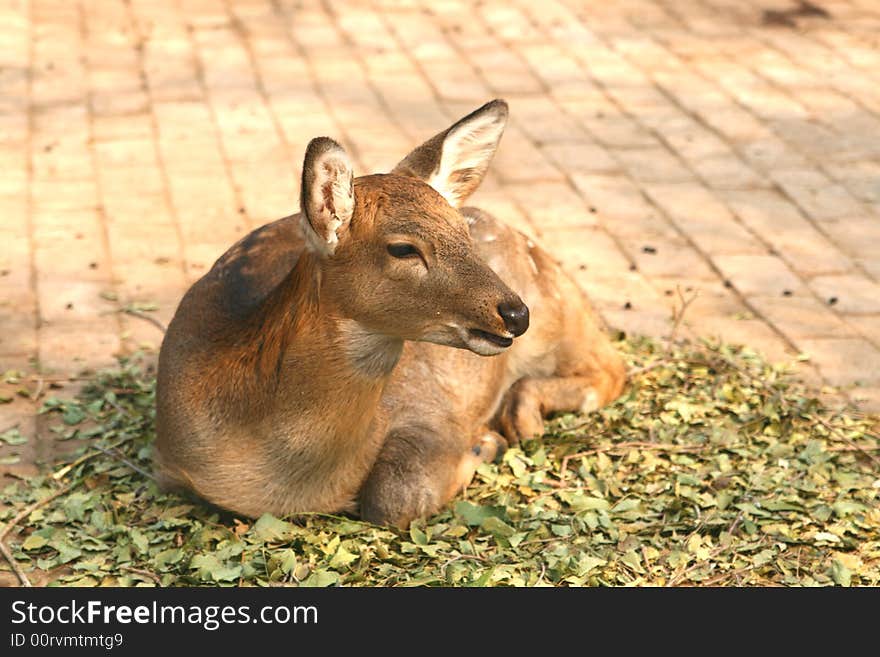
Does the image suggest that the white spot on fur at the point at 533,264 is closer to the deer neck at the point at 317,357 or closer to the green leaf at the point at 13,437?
the deer neck at the point at 317,357

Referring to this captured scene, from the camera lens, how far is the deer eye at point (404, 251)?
4520mm

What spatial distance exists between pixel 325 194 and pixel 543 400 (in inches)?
83.0

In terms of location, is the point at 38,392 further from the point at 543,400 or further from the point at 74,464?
the point at 543,400

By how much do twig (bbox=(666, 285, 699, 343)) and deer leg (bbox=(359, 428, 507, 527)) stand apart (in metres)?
1.80

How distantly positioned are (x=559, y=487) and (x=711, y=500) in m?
0.61

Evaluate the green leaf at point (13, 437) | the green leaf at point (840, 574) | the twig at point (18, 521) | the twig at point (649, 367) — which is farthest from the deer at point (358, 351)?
the green leaf at point (840, 574)

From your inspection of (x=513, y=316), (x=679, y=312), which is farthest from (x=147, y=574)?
(x=679, y=312)

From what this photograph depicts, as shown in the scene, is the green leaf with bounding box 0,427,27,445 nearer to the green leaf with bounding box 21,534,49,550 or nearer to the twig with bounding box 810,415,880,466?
the green leaf with bounding box 21,534,49,550

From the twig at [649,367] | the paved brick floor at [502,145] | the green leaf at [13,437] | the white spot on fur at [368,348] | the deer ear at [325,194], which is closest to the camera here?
the deer ear at [325,194]

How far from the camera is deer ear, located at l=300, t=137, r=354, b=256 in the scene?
438 centimetres

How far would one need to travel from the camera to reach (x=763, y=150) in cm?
966

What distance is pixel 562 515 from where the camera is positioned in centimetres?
559

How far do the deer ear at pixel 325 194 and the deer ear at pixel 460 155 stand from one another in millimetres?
454

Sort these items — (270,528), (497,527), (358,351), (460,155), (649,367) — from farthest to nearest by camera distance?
(649,367)
(497,527)
(270,528)
(460,155)
(358,351)
